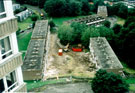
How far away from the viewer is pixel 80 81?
26.5 meters

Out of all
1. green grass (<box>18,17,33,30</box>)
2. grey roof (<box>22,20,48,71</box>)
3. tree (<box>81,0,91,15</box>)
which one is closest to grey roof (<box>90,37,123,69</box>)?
grey roof (<box>22,20,48,71</box>)

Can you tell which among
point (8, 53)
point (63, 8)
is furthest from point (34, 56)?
point (63, 8)

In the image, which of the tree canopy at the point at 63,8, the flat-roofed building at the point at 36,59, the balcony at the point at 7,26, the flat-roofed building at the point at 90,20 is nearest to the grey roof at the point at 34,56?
the flat-roofed building at the point at 36,59

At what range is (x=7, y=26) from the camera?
8.04 metres

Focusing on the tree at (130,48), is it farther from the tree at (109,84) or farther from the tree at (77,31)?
the tree at (109,84)

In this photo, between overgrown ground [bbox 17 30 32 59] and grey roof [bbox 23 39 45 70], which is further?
overgrown ground [bbox 17 30 32 59]

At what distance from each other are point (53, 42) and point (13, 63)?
135 ft

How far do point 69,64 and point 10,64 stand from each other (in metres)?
30.3

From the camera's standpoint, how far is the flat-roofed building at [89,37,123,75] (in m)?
30.4

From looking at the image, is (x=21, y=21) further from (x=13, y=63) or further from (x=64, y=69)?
(x=13, y=63)

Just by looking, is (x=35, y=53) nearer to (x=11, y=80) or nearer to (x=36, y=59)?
(x=36, y=59)

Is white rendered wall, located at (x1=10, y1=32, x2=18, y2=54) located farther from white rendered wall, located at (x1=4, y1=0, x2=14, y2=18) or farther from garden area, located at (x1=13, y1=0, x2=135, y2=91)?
garden area, located at (x1=13, y1=0, x2=135, y2=91)

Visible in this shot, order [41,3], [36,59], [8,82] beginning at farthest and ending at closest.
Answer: [41,3]
[36,59]
[8,82]

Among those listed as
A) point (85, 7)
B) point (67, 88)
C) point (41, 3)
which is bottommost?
point (67, 88)
